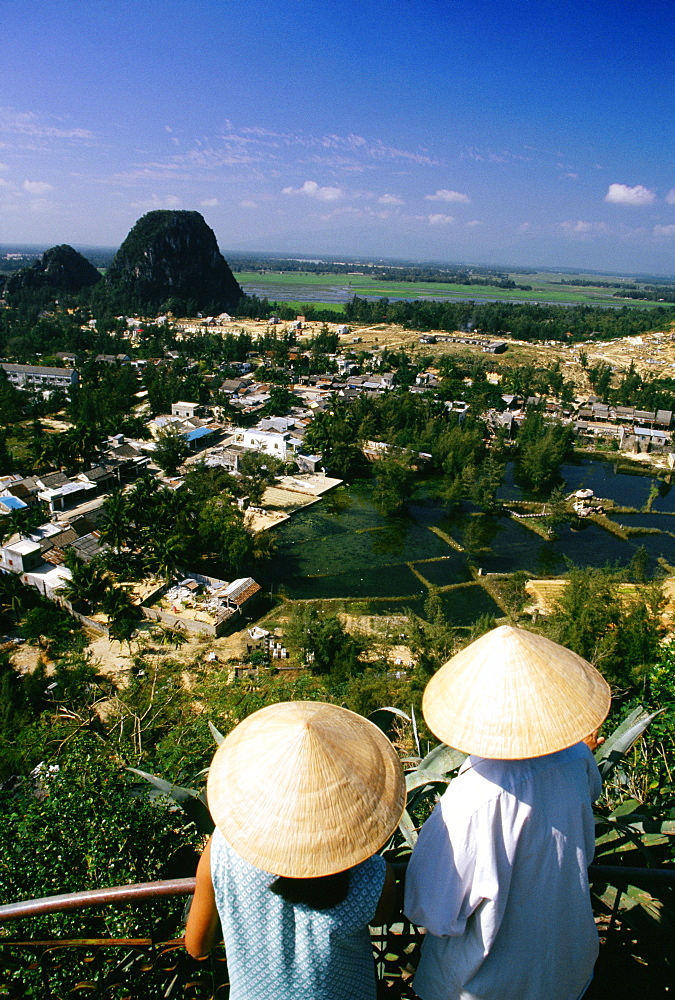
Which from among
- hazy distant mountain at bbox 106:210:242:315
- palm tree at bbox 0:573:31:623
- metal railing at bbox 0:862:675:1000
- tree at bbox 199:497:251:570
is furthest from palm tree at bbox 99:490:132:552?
hazy distant mountain at bbox 106:210:242:315

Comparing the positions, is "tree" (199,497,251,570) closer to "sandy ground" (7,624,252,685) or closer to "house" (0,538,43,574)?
"sandy ground" (7,624,252,685)

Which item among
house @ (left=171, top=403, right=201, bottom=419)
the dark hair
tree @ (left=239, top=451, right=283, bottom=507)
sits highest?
the dark hair

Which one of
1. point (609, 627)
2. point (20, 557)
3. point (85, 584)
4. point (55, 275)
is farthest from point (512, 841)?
point (55, 275)

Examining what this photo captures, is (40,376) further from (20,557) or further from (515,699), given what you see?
(515,699)

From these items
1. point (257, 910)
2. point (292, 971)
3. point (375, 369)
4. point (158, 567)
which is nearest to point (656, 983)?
point (292, 971)

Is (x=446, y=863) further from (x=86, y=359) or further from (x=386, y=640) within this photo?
(x=86, y=359)
